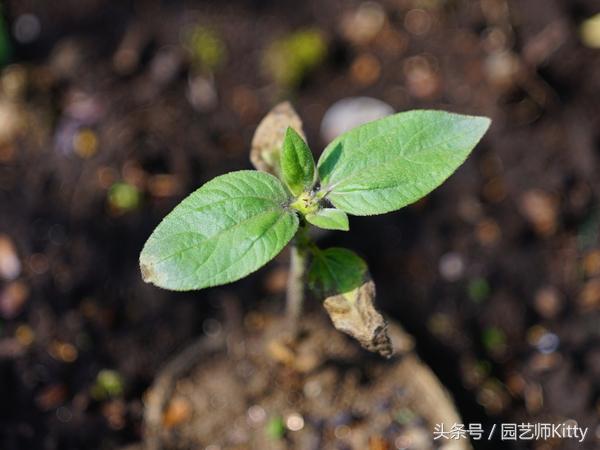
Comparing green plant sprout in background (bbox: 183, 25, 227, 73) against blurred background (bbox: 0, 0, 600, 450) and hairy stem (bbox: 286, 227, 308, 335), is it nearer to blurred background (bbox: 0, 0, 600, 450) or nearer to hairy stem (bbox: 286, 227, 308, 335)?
blurred background (bbox: 0, 0, 600, 450)

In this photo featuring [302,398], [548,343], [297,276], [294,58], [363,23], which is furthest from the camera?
[363,23]

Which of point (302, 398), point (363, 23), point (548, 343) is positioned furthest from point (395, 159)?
point (363, 23)

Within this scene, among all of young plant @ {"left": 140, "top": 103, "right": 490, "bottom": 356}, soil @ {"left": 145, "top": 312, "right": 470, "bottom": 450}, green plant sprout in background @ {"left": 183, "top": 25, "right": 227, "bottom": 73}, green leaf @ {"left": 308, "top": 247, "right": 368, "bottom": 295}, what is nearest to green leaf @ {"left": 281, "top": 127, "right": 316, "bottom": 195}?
young plant @ {"left": 140, "top": 103, "right": 490, "bottom": 356}

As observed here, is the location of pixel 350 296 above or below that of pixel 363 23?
below

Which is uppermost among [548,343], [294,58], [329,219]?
[294,58]

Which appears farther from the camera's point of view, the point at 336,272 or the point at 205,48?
the point at 205,48

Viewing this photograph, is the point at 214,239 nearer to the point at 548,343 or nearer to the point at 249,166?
the point at 249,166

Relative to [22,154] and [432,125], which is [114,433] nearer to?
[22,154]
